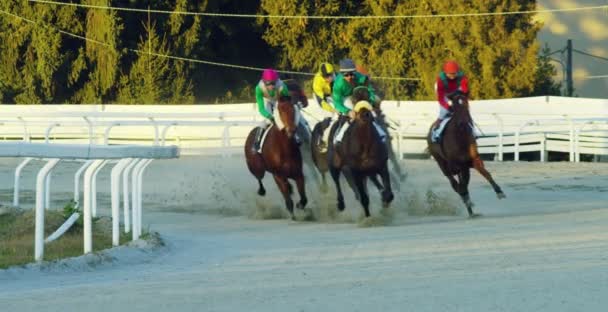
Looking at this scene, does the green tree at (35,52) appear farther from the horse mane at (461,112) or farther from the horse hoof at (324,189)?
the horse mane at (461,112)

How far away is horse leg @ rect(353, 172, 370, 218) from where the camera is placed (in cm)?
1761

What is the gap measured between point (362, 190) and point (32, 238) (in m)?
4.88

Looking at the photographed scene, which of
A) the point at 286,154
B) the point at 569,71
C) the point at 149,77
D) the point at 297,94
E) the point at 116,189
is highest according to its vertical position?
the point at 569,71

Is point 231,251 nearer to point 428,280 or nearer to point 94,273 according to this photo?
point 94,273

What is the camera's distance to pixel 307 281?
10492 millimetres

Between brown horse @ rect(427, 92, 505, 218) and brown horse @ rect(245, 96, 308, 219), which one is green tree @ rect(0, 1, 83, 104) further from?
brown horse @ rect(427, 92, 505, 218)

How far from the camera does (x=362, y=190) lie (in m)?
17.7

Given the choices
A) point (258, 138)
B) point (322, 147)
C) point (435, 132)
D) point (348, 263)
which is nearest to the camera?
point (348, 263)

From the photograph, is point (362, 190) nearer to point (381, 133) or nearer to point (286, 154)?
point (381, 133)

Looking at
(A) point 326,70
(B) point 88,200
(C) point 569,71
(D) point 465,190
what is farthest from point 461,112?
(C) point 569,71

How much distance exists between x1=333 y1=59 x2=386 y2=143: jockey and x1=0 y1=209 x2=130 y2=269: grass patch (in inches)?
157

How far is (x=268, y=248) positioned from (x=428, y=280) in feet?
12.3

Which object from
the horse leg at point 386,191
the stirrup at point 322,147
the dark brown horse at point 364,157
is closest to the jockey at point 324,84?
the stirrup at point 322,147

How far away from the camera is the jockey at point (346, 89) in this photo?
18.6m
